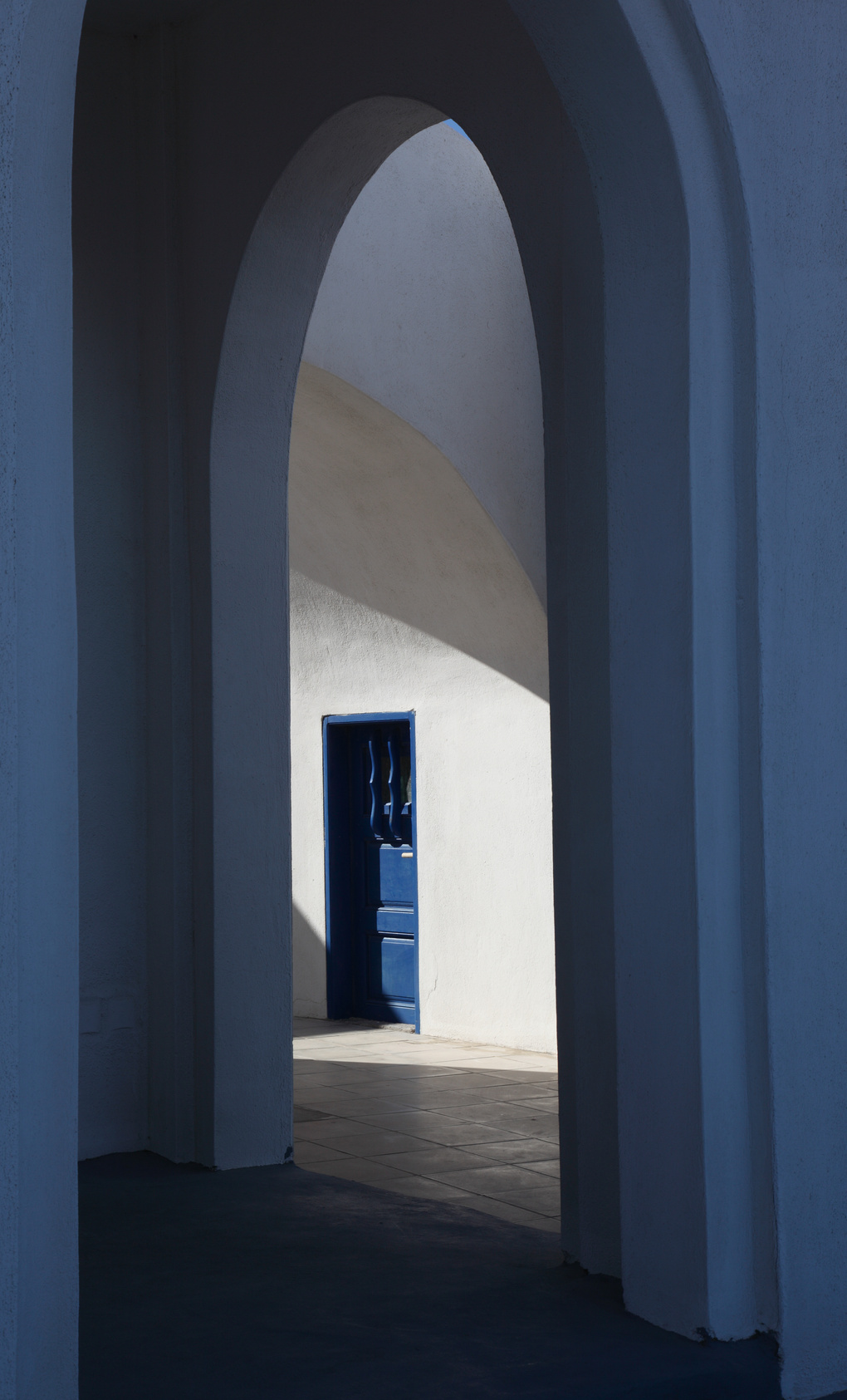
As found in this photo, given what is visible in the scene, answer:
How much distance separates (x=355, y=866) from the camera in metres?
12.0

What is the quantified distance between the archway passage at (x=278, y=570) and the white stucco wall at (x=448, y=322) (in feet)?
8.58

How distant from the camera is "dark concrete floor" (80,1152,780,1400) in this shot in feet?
11.2

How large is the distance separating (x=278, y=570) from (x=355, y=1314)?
3.20m

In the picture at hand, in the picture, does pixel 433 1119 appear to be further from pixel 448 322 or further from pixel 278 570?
pixel 448 322

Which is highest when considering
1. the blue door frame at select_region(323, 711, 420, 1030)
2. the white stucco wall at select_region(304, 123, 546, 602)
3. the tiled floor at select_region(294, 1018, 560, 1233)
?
the white stucco wall at select_region(304, 123, 546, 602)

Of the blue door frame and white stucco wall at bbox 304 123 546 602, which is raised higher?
white stucco wall at bbox 304 123 546 602

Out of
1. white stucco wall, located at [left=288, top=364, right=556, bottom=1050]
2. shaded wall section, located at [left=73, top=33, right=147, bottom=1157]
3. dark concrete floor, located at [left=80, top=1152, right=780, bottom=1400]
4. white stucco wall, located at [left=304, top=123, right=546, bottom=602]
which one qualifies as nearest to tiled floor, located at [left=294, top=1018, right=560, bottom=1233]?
dark concrete floor, located at [left=80, top=1152, right=780, bottom=1400]

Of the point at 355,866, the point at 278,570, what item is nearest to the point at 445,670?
Result: the point at 355,866

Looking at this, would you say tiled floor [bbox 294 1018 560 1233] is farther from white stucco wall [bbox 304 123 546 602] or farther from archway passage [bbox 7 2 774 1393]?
white stucco wall [bbox 304 123 546 602]

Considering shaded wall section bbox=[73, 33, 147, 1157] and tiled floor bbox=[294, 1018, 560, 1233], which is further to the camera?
shaded wall section bbox=[73, 33, 147, 1157]

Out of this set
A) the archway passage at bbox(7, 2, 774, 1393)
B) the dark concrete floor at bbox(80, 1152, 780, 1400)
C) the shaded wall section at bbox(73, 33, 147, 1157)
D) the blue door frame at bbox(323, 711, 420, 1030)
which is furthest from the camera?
the blue door frame at bbox(323, 711, 420, 1030)

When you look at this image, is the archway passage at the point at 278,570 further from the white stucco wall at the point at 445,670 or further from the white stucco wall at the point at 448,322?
the white stucco wall at the point at 445,670

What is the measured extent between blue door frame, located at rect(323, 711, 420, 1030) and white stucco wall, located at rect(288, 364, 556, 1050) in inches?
4.9

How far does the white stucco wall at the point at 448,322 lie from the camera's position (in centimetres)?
899
